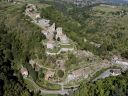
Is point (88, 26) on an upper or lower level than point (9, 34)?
lower

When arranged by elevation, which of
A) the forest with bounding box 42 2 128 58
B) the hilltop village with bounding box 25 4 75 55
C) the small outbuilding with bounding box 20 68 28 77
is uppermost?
the hilltop village with bounding box 25 4 75 55

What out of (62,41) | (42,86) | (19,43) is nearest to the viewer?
(42,86)

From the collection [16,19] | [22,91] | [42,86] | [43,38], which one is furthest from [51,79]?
[16,19]

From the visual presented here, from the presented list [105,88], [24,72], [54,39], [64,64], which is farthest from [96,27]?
[105,88]

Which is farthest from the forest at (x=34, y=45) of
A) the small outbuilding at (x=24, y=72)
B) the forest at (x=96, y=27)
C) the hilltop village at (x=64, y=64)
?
the hilltop village at (x=64, y=64)

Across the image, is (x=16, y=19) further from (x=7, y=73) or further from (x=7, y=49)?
(x=7, y=73)

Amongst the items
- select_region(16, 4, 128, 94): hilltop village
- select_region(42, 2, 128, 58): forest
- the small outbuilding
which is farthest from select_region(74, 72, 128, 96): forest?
select_region(42, 2, 128, 58): forest

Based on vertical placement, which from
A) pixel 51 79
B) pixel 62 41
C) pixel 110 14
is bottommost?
pixel 110 14

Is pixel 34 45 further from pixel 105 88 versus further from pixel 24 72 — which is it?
pixel 105 88

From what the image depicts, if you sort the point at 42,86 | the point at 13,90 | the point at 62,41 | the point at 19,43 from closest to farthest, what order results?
the point at 13,90, the point at 42,86, the point at 62,41, the point at 19,43

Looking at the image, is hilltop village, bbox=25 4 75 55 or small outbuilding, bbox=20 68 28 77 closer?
small outbuilding, bbox=20 68 28 77

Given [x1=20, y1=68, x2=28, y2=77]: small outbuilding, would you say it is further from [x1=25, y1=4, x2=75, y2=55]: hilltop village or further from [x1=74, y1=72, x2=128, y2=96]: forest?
[x1=74, y1=72, x2=128, y2=96]: forest
